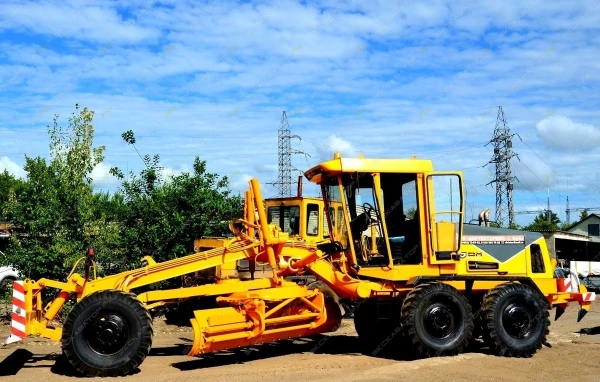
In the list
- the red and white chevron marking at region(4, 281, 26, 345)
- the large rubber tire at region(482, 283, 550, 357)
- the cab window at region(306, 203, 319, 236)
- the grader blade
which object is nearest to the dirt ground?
the large rubber tire at region(482, 283, 550, 357)

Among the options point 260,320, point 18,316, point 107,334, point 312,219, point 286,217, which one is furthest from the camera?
point 286,217

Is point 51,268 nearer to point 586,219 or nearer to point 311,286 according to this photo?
point 311,286

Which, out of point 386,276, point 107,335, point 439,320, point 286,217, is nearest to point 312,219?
point 286,217

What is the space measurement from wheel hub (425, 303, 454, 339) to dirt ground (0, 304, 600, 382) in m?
0.46

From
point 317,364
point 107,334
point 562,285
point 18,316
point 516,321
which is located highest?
point 562,285

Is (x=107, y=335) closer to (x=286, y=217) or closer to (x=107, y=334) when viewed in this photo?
(x=107, y=334)

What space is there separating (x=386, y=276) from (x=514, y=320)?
2192 millimetres

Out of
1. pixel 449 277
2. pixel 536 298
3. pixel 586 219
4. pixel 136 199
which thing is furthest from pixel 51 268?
pixel 586 219

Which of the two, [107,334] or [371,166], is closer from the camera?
[107,334]

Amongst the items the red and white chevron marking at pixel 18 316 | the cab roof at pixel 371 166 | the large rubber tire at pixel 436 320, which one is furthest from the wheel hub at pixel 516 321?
the red and white chevron marking at pixel 18 316

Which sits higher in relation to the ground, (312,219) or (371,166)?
(371,166)

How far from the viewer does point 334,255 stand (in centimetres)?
1116

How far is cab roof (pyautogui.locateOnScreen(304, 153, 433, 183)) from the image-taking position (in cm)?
1060

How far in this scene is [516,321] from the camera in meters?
10.7
